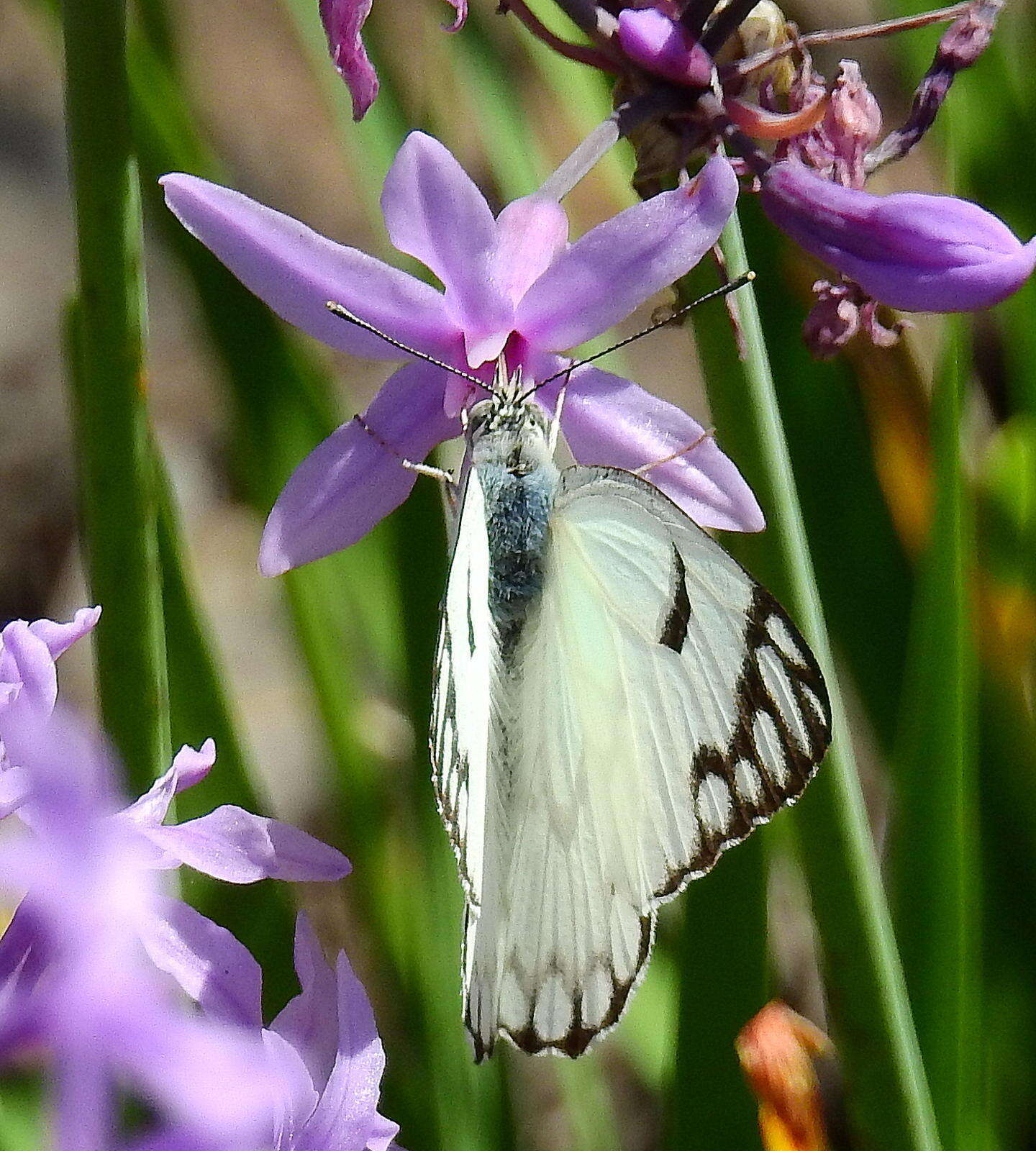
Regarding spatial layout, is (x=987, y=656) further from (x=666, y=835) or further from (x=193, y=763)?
(x=193, y=763)

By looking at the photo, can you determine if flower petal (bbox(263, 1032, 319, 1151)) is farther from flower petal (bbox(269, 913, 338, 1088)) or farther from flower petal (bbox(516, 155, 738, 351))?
flower petal (bbox(516, 155, 738, 351))

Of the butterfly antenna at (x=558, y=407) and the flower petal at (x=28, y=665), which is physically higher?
the flower petal at (x=28, y=665)

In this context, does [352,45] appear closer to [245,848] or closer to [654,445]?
[654,445]

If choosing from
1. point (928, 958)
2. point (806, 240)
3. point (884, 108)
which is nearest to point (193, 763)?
point (806, 240)

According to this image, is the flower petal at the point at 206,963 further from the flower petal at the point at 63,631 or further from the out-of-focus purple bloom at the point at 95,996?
the out-of-focus purple bloom at the point at 95,996

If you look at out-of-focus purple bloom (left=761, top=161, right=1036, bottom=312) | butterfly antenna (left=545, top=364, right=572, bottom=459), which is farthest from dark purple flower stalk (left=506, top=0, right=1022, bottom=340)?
butterfly antenna (left=545, top=364, right=572, bottom=459)

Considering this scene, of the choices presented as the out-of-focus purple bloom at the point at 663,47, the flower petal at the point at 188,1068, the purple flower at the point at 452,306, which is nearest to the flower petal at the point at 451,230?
the purple flower at the point at 452,306
